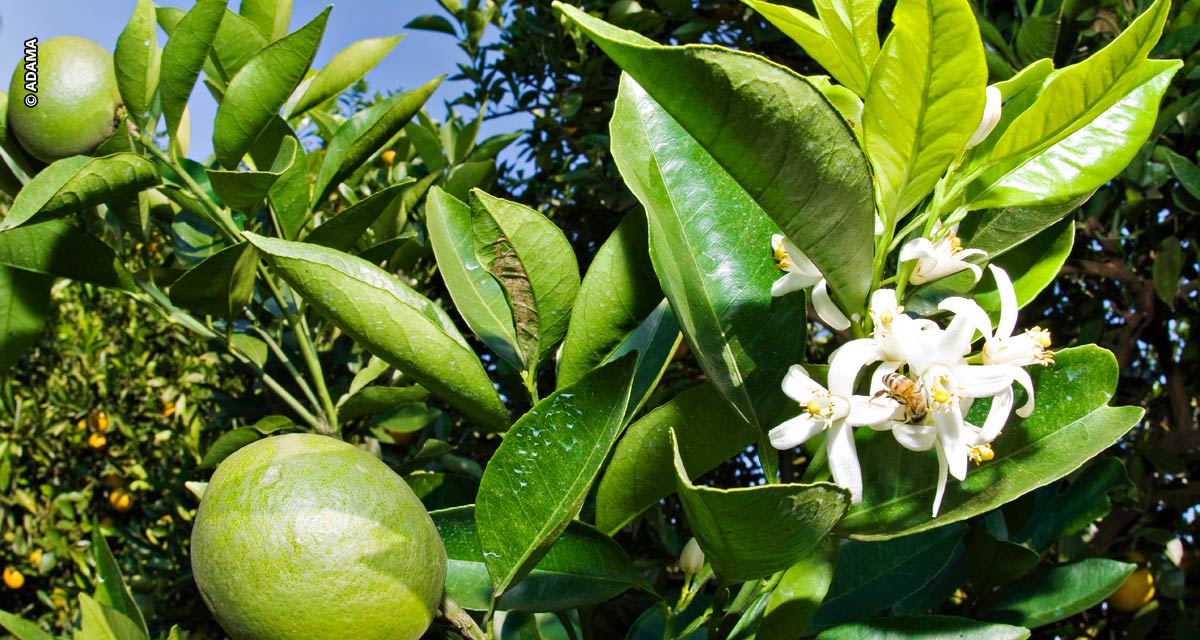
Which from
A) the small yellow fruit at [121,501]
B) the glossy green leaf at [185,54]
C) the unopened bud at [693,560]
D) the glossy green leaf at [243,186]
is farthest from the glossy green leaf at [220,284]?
the small yellow fruit at [121,501]

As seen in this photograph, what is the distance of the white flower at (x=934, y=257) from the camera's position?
0.59m

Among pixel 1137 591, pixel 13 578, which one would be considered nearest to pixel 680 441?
pixel 1137 591

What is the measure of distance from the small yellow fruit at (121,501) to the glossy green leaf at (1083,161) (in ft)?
10.8

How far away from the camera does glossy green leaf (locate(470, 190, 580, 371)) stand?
75 centimetres

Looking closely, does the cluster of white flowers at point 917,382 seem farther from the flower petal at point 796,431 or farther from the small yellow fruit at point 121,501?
the small yellow fruit at point 121,501

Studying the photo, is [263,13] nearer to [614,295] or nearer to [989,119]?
[614,295]

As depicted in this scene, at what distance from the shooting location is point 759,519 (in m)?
0.51

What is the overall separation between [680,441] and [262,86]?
0.61 metres

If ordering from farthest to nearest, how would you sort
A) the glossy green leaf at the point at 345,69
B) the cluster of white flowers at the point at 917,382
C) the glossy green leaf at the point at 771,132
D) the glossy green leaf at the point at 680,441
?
the glossy green leaf at the point at 345,69 < the glossy green leaf at the point at 680,441 < the cluster of white flowers at the point at 917,382 < the glossy green leaf at the point at 771,132

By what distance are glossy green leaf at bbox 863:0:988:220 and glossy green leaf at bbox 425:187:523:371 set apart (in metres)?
0.40

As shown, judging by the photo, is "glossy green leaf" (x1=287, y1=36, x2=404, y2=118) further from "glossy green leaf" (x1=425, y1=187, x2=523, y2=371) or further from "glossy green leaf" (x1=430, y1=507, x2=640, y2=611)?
"glossy green leaf" (x1=430, y1=507, x2=640, y2=611)

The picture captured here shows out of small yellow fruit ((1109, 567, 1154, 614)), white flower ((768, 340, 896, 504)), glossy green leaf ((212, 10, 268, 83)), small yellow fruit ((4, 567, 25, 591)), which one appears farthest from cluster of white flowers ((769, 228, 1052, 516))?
small yellow fruit ((4, 567, 25, 591))

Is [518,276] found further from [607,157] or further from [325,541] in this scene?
[607,157]

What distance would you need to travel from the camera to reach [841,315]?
0.62 metres
